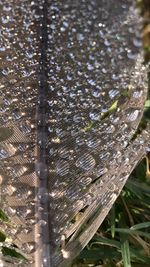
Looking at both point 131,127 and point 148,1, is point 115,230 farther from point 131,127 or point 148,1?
point 148,1

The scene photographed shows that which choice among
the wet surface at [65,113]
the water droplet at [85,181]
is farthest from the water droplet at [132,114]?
the water droplet at [85,181]

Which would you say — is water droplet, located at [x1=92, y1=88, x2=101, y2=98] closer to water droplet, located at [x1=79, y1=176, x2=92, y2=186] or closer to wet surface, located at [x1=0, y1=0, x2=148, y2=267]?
wet surface, located at [x1=0, y1=0, x2=148, y2=267]

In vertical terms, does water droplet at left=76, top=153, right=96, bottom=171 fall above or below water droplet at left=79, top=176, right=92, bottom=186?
above

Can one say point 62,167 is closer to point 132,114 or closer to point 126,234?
point 132,114

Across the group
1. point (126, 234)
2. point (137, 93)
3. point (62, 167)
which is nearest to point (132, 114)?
point (137, 93)

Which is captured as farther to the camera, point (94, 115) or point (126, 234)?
point (126, 234)

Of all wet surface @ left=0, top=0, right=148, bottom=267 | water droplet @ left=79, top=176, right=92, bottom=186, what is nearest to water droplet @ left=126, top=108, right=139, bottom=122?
wet surface @ left=0, top=0, right=148, bottom=267

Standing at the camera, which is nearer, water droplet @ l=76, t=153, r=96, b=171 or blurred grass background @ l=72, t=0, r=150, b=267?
water droplet @ l=76, t=153, r=96, b=171

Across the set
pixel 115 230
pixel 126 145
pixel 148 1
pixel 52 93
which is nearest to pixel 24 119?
pixel 52 93
